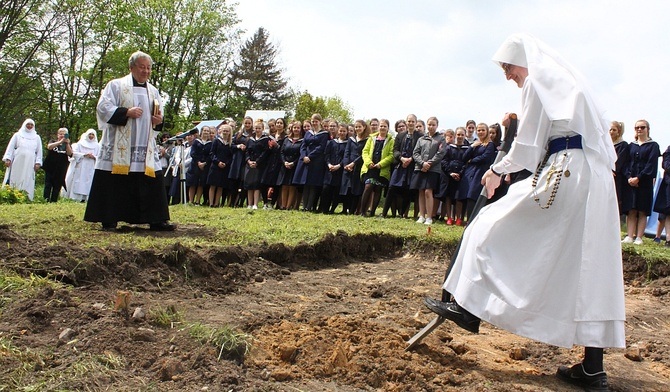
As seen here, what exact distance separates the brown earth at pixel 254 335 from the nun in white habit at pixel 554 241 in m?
0.39

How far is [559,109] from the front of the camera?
3.76 m

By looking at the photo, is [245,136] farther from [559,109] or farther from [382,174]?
[559,109]

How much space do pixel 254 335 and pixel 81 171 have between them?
15.3m

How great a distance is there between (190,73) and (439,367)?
143 feet

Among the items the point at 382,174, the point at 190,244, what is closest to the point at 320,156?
the point at 382,174

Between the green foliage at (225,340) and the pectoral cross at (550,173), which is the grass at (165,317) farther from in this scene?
the pectoral cross at (550,173)

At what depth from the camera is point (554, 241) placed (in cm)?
370

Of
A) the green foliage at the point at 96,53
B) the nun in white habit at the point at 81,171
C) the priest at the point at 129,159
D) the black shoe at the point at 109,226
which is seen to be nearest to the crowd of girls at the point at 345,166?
the nun in white habit at the point at 81,171

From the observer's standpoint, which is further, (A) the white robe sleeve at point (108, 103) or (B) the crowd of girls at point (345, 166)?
(B) the crowd of girls at point (345, 166)

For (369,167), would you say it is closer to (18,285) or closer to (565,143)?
(565,143)

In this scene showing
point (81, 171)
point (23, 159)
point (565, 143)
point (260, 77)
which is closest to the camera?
point (565, 143)

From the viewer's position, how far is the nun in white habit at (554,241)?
11.9 feet

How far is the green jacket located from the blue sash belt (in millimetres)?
8528

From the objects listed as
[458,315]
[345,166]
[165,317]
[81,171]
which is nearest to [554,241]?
[458,315]
